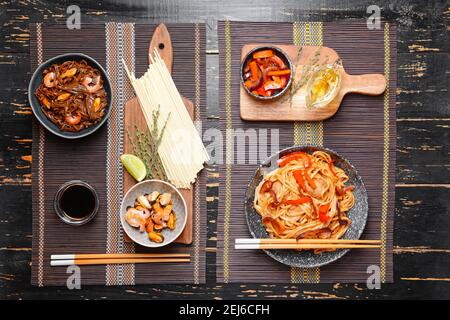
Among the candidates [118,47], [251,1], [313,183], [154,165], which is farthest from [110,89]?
[313,183]

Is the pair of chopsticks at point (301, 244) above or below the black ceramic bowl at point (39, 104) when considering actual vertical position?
below

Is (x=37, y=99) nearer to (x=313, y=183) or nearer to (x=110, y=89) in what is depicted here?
(x=110, y=89)

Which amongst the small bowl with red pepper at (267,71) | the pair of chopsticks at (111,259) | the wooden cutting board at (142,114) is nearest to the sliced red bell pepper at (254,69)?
the small bowl with red pepper at (267,71)

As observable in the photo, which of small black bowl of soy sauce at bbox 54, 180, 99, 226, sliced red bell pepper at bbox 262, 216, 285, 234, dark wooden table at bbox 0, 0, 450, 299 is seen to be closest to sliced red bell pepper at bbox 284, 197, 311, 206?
sliced red bell pepper at bbox 262, 216, 285, 234

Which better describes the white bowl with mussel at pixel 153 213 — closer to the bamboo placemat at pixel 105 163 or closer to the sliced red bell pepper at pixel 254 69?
the bamboo placemat at pixel 105 163

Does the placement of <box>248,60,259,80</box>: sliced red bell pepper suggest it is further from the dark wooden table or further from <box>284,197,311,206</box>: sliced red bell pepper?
<box>284,197,311,206</box>: sliced red bell pepper

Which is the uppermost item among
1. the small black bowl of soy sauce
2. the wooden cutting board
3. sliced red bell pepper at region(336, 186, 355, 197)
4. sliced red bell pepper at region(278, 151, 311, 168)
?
the wooden cutting board
